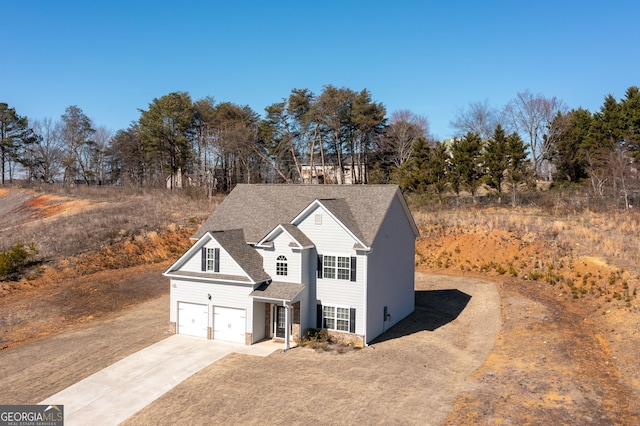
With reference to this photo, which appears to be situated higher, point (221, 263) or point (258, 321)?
point (221, 263)

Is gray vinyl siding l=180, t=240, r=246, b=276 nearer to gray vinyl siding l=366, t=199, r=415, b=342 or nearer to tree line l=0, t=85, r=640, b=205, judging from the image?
gray vinyl siding l=366, t=199, r=415, b=342

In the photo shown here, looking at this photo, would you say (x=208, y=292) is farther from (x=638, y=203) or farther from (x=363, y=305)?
(x=638, y=203)

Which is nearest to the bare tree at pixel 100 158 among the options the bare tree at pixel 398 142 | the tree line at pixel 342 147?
the tree line at pixel 342 147

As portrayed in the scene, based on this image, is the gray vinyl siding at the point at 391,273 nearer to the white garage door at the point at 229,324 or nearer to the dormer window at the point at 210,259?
the white garage door at the point at 229,324

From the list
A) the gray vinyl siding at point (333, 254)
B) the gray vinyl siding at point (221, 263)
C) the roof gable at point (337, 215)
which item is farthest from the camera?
the gray vinyl siding at point (221, 263)

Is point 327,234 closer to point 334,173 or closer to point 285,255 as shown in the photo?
point 285,255

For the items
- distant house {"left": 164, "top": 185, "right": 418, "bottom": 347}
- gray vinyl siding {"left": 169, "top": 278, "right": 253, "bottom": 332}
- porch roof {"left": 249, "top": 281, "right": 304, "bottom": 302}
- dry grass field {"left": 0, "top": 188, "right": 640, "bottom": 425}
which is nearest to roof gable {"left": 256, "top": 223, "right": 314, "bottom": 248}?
distant house {"left": 164, "top": 185, "right": 418, "bottom": 347}

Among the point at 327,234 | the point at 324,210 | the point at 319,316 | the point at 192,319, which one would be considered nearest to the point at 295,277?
the point at 319,316
